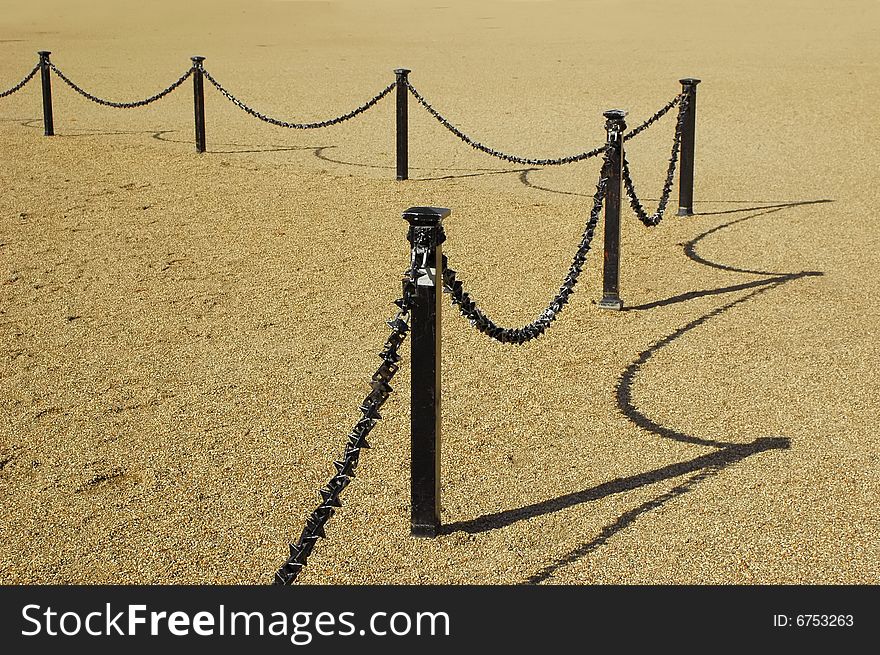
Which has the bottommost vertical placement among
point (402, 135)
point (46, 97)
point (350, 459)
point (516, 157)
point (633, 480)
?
point (633, 480)

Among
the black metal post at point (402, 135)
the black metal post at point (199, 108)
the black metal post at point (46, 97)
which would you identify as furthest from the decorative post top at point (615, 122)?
the black metal post at point (46, 97)

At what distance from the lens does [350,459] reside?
155 inches

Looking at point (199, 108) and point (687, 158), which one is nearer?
point (687, 158)

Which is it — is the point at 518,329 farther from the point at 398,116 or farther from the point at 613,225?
the point at 398,116

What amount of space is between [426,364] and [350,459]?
0.50 meters

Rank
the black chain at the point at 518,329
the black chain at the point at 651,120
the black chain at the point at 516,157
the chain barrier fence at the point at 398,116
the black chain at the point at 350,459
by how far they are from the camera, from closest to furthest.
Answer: the black chain at the point at 350,459 < the black chain at the point at 518,329 < the black chain at the point at 516,157 < the black chain at the point at 651,120 < the chain barrier fence at the point at 398,116

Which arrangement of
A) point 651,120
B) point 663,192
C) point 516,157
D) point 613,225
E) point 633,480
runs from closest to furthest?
point 633,480 < point 613,225 < point 651,120 < point 663,192 < point 516,157

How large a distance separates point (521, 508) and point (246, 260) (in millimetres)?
4324

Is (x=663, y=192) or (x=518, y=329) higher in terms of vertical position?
(x=663, y=192)

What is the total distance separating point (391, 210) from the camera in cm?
1002

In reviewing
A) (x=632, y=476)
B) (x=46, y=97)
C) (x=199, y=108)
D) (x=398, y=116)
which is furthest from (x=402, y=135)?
(x=632, y=476)

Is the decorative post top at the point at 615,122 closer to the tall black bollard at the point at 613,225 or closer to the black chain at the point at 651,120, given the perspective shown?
the tall black bollard at the point at 613,225

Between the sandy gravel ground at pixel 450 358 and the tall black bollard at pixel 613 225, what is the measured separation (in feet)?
0.54

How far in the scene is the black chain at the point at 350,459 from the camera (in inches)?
149
